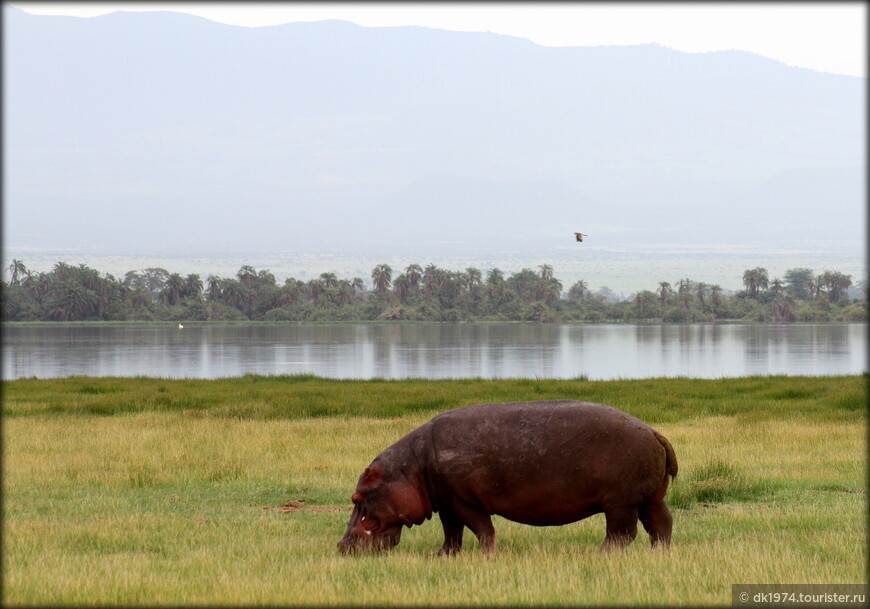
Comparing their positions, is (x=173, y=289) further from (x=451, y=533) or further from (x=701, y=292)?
(x=451, y=533)

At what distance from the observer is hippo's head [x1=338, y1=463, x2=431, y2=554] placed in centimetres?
914

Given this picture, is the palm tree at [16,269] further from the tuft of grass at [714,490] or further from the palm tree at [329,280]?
the tuft of grass at [714,490]

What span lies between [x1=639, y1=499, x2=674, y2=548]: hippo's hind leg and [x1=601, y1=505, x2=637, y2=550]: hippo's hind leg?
0.28 metres

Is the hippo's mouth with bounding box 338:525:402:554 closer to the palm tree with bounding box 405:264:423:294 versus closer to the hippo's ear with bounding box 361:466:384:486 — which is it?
the hippo's ear with bounding box 361:466:384:486

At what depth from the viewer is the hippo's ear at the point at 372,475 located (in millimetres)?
9258

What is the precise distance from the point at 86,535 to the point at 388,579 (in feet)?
13.5

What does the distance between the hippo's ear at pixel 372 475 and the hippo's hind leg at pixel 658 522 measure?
98.4 inches

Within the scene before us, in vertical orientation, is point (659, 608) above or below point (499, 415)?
below

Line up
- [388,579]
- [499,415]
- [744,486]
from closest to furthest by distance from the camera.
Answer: [388,579] < [499,415] < [744,486]

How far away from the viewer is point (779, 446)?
61.9 feet

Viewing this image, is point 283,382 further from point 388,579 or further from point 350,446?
point 388,579

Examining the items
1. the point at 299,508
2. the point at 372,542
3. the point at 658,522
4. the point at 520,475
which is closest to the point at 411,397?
the point at 299,508

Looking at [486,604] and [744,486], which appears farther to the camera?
[744,486]

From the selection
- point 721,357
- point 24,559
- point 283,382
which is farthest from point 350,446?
point 721,357
